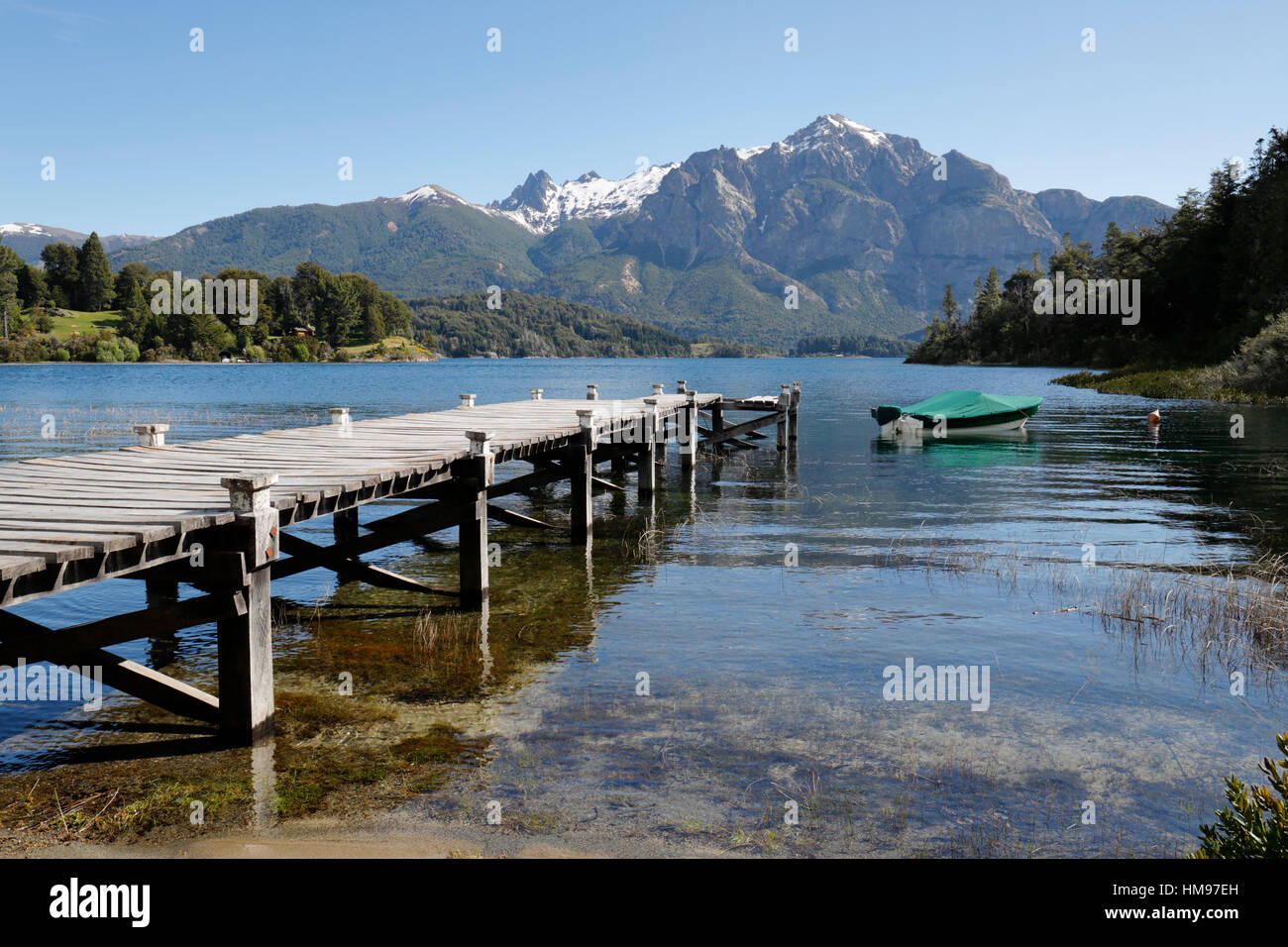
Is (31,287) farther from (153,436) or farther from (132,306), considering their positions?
(153,436)

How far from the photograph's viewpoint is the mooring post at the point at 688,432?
100 feet

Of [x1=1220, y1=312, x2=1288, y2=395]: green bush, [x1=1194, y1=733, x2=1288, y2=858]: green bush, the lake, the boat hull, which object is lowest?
the lake

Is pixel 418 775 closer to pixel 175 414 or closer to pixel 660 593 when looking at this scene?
pixel 660 593

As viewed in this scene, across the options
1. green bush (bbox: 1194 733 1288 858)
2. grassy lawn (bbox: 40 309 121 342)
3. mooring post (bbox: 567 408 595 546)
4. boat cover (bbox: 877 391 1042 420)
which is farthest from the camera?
grassy lawn (bbox: 40 309 121 342)

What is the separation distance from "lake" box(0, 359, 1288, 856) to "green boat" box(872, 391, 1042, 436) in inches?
847

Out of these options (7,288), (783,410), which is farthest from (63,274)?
(783,410)

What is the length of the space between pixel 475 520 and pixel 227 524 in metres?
5.55

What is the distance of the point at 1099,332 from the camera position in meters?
124

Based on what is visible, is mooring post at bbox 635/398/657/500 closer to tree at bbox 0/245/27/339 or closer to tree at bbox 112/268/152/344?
tree at bbox 0/245/27/339

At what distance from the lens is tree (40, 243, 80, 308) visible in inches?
6964

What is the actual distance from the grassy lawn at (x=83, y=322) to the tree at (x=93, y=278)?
252cm

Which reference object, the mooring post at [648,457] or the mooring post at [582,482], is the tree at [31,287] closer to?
the mooring post at [648,457]

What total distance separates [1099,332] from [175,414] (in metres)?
114

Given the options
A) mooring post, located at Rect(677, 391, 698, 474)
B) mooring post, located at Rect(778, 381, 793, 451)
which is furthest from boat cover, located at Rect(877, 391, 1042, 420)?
mooring post, located at Rect(677, 391, 698, 474)
